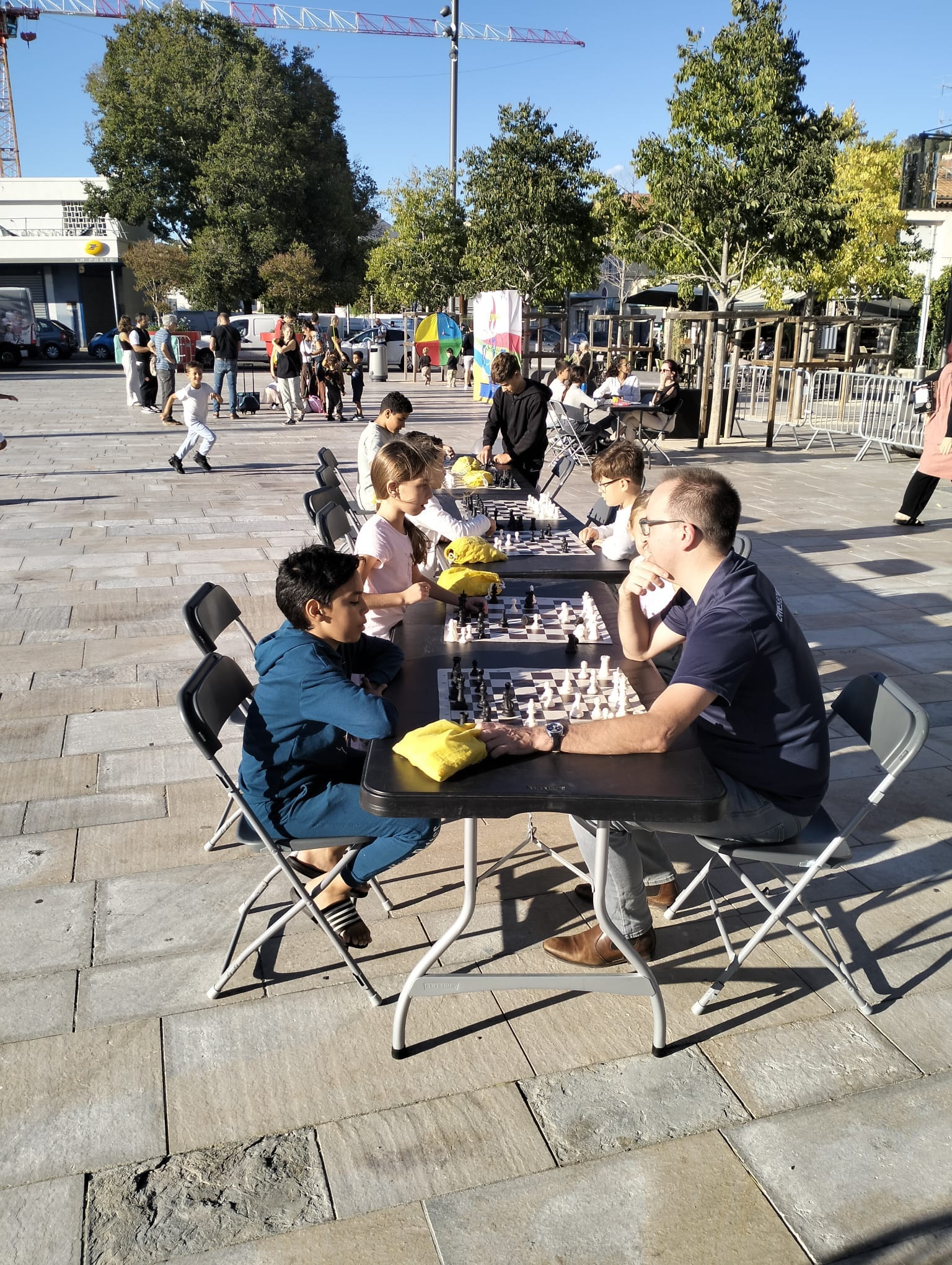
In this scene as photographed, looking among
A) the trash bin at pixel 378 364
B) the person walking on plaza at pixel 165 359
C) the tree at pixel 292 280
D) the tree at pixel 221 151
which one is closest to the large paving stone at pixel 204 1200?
the person walking on plaza at pixel 165 359

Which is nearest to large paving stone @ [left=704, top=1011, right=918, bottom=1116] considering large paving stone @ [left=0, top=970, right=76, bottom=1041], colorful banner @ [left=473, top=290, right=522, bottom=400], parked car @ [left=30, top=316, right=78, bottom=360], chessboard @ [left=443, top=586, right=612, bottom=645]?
chessboard @ [left=443, top=586, right=612, bottom=645]

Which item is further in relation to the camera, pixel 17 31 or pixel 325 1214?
pixel 17 31

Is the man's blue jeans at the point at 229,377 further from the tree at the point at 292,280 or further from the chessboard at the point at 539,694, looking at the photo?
the chessboard at the point at 539,694

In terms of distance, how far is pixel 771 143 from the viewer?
14.4 metres

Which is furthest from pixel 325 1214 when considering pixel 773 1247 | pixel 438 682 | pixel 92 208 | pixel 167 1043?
pixel 92 208

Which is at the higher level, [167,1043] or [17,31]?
[17,31]

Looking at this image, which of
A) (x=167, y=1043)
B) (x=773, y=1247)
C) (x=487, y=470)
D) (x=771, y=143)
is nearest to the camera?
(x=773, y=1247)

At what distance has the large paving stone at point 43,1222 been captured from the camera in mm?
2043

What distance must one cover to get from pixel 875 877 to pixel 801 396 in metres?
15.8

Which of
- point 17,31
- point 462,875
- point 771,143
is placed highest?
point 17,31

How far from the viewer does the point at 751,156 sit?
582 inches

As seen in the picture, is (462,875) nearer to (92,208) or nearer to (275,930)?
(275,930)

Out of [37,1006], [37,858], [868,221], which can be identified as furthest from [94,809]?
[868,221]

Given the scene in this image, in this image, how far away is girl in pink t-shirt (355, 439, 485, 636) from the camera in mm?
3982
